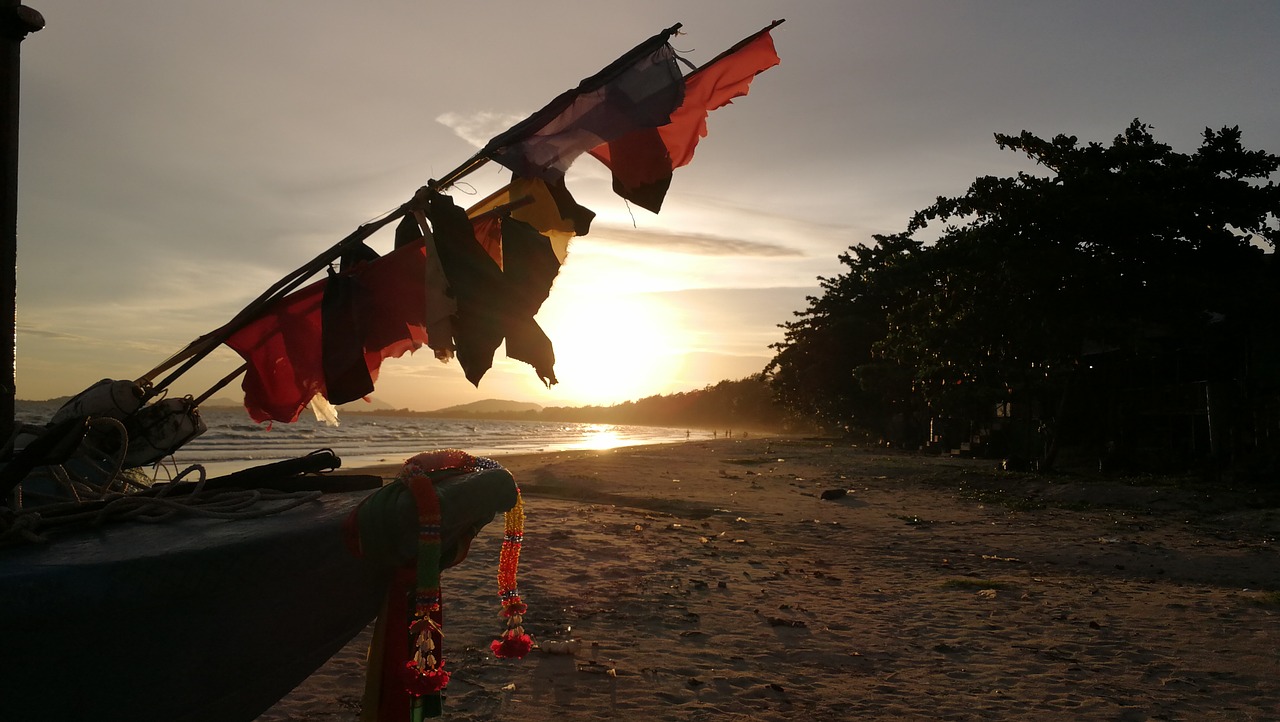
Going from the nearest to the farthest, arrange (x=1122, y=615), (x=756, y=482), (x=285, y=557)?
(x=285, y=557) < (x=1122, y=615) < (x=756, y=482)

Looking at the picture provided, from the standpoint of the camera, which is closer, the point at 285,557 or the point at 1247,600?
the point at 285,557

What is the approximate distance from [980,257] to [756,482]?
8.52 meters

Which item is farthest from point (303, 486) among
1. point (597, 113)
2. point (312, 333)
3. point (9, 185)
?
point (597, 113)

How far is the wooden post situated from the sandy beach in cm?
255

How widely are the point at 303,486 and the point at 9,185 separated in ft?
6.46

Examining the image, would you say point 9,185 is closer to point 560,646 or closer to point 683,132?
point 683,132

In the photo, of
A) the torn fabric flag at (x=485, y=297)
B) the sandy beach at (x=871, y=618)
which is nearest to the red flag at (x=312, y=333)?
the torn fabric flag at (x=485, y=297)

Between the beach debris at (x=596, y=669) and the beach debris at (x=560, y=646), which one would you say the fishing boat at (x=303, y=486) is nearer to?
the beach debris at (x=596, y=669)

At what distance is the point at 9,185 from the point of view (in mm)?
3695

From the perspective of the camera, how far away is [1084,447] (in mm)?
23734

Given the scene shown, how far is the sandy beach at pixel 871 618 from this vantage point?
208 inches

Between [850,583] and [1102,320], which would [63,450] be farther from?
[1102,320]

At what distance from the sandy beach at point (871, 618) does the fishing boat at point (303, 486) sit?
211cm

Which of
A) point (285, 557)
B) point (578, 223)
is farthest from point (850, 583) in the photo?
point (285, 557)
